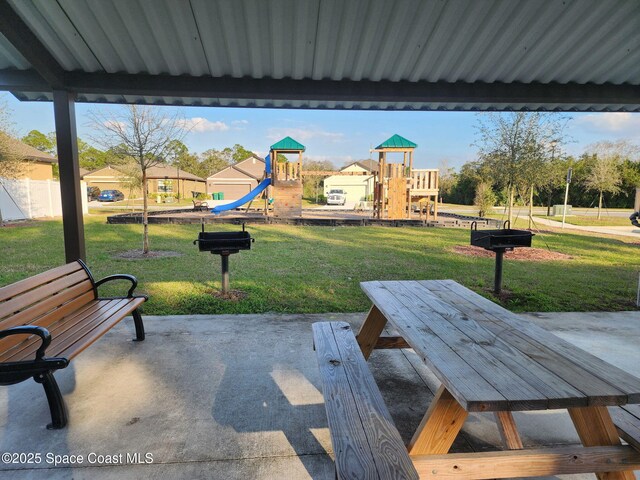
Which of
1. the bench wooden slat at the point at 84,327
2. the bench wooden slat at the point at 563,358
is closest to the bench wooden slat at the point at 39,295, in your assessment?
the bench wooden slat at the point at 84,327

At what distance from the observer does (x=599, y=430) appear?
180 cm

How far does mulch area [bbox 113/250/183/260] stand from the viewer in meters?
8.91

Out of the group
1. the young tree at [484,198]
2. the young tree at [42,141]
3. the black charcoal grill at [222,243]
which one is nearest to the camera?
the black charcoal grill at [222,243]

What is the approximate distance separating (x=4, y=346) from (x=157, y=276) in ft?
15.2

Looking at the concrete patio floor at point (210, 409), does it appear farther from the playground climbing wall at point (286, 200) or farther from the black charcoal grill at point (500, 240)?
the playground climbing wall at point (286, 200)

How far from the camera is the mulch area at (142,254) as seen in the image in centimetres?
891

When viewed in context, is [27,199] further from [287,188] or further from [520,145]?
[520,145]

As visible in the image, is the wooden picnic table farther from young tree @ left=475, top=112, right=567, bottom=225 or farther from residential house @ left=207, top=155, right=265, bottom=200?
residential house @ left=207, top=155, right=265, bottom=200

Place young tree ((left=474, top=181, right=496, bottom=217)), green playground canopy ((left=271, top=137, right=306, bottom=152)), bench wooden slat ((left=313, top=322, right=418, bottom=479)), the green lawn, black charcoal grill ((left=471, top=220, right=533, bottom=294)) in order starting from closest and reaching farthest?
bench wooden slat ((left=313, top=322, right=418, bottom=479)) → black charcoal grill ((left=471, top=220, right=533, bottom=294)) → the green lawn → green playground canopy ((left=271, top=137, right=306, bottom=152)) → young tree ((left=474, top=181, right=496, bottom=217))

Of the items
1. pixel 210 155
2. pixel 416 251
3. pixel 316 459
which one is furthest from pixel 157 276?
pixel 210 155

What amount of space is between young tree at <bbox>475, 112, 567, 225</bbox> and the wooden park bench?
11063 millimetres

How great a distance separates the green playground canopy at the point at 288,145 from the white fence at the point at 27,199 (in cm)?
946

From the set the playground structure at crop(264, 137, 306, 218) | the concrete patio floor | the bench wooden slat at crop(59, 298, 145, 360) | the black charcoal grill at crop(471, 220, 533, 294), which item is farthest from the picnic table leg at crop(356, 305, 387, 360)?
the playground structure at crop(264, 137, 306, 218)

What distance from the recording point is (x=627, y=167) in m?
27.5
